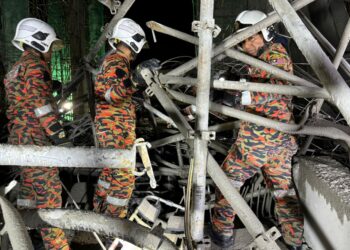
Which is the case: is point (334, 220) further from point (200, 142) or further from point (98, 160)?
point (98, 160)

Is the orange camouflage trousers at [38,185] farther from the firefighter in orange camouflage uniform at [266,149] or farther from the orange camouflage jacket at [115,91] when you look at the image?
the firefighter in orange camouflage uniform at [266,149]

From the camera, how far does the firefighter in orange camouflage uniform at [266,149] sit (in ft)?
11.0

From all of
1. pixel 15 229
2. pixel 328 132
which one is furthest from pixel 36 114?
pixel 328 132

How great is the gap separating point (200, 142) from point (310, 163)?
1627 millimetres

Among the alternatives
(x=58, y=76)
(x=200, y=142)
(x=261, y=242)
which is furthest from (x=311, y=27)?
(x=58, y=76)

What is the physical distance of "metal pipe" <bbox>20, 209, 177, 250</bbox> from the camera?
2.14 metres

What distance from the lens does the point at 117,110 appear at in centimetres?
400

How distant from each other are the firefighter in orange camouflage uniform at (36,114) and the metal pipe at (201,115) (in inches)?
70.4

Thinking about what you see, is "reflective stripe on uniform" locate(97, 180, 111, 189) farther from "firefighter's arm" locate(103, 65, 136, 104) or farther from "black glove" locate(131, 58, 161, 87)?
"black glove" locate(131, 58, 161, 87)

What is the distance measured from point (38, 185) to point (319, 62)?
3136mm

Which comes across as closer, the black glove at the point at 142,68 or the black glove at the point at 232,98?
the black glove at the point at 142,68

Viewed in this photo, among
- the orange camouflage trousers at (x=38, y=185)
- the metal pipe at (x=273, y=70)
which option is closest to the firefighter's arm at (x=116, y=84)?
the orange camouflage trousers at (x=38, y=185)

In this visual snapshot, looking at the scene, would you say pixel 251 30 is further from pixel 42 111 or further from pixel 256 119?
pixel 42 111

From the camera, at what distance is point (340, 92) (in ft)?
6.12
